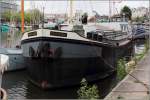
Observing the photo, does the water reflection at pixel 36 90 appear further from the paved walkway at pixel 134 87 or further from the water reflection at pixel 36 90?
the paved walkway at pixel 134 87

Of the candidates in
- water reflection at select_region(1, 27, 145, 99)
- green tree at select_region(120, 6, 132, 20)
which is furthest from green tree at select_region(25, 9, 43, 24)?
green tree at select_region(120, 6, 132, 20)

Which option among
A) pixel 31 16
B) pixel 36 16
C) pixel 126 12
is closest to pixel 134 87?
pixel 36 16

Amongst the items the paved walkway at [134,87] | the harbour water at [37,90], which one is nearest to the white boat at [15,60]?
the harbour water at [37,90]

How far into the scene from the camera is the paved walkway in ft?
29.5

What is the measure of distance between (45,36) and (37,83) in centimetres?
211

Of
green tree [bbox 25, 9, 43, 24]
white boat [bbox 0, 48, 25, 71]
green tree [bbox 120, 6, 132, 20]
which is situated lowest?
white boat [bbox 0, 48, 25, 71]

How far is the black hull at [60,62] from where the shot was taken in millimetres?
15055

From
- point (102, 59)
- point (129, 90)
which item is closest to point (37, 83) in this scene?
point (102, 59)

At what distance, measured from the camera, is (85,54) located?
15711 millimetres

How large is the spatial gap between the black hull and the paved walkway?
298 cm

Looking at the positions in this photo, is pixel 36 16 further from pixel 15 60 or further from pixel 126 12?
pixel 126 12

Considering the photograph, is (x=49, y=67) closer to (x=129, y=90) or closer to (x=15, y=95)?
(x=15, y=95)

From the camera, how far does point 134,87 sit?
1009cm

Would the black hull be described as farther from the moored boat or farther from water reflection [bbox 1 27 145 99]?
water reflection [bbox 1 27 145 99]
